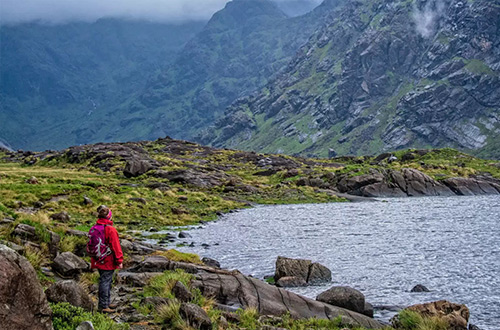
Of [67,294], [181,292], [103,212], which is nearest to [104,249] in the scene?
[103,212]

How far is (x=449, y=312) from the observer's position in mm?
16562

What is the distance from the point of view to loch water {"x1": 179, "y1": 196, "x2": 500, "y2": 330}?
22.2 metres

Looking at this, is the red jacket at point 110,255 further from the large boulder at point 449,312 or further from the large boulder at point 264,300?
the large boulder at point 449,312

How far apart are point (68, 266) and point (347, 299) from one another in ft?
40.6

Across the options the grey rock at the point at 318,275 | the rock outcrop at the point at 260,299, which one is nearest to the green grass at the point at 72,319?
the rock outcrop at the point at 260,299

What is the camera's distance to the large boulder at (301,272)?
24.4 m

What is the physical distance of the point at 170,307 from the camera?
13.6 meters

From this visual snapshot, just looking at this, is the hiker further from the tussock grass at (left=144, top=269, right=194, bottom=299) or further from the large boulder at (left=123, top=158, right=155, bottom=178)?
the large boulder at (left=123, top=158, right=155, bottom=178)

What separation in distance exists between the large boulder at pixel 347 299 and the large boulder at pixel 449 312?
2.15m

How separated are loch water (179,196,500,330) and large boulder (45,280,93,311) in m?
12.5

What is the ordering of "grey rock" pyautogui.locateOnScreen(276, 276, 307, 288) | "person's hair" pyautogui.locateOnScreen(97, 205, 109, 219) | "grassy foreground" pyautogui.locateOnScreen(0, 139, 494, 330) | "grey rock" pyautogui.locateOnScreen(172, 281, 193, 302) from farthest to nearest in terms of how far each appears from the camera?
"grey rock" pyautogui.locateOnScreen(276, 276, 307, 288)
"grey rock" pyautogui.locateOnScreen(172, 281, 193, 302)
"grassy foreground" pyautogui.locateOnScreen(0, 139, 494, 330)
"person's hair" pyautogui.locateOnScreen(97, 205, 109, 219)

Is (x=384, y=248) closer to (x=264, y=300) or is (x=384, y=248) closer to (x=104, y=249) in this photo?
(x=264, y=300)

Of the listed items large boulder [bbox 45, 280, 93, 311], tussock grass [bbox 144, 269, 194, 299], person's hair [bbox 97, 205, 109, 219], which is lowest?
tussock grass [bbox 144, 269, 194, 299]

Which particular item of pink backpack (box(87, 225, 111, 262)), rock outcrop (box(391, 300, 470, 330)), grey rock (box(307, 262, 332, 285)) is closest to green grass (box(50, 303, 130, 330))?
pink backpack (box(87, 225, 111, 262))
